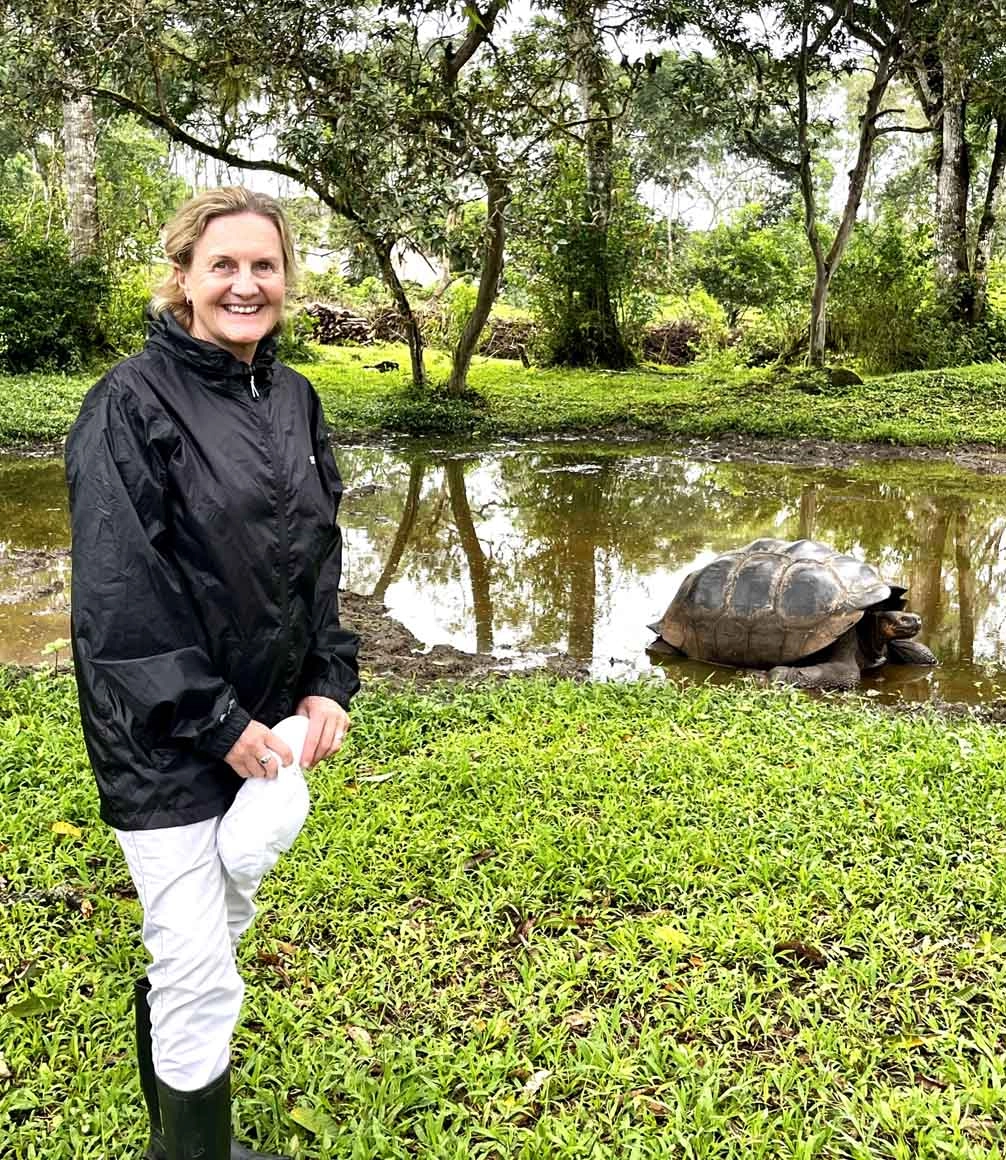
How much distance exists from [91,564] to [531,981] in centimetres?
195

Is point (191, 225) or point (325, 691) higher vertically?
point (191, 225)

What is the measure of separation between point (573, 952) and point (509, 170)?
10698 millimetres

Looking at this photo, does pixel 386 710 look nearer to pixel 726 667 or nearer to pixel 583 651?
pixel 583 651

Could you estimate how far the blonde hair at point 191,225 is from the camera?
7.16 ft

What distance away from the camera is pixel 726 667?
22.9ft

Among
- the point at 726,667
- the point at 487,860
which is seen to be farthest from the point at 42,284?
the point at 487,860

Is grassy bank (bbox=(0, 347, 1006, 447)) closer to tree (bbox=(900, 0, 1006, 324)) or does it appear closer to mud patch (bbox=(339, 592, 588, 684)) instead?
tree (bbox=(900, 0, 1006, 324))

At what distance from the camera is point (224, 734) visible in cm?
203

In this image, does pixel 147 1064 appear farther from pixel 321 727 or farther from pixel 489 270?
pixel 489 270

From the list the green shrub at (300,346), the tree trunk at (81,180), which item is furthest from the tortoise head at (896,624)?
the tree trunk at (81,180)

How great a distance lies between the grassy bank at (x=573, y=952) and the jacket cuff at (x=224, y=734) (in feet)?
3.91

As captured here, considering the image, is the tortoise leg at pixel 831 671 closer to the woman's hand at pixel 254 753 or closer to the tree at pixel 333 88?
the woman's hand at pixel 254 753

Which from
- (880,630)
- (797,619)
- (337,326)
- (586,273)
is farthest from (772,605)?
(337,326)

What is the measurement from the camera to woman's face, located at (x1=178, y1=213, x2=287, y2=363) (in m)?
2.18
